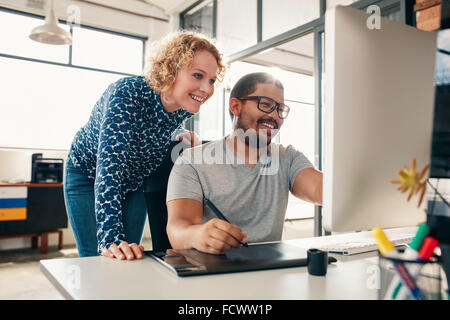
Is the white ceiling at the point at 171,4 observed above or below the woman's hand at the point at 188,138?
above

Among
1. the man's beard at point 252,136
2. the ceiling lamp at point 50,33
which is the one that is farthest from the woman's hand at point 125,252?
the ceiling lamp at point 50,33

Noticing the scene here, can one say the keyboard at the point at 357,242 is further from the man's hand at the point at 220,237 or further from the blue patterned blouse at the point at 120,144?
the blue patterned blouse at the point at 120,144

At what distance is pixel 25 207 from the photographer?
3.93m

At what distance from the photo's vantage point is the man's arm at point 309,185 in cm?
125

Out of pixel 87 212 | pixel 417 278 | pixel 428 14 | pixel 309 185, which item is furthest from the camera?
pixel 428 14

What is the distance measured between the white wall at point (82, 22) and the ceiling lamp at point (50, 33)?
125cm

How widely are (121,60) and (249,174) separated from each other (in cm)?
449

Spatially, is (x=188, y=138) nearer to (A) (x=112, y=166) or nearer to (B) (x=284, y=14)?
(A) (x=112, y=166)

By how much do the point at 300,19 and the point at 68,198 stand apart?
263 cm

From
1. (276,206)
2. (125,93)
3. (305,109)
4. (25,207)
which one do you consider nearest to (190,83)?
(125,93)

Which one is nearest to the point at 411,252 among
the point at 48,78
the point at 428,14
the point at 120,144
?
the point at 120,144

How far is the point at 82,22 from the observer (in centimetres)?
480

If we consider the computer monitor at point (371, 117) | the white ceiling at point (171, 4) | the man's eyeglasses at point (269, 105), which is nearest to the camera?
the computer monitor at point (371, 117)

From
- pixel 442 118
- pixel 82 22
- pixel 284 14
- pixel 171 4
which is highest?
pixel 171 4
